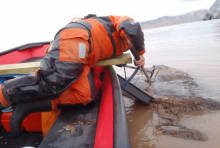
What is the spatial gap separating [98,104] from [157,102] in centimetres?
168

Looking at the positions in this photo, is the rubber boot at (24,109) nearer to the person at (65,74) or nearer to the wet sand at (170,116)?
the person at (65,74)

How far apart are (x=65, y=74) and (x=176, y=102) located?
2.25 metres

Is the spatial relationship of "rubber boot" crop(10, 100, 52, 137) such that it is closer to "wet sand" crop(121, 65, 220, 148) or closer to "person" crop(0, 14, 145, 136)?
"person" crop(0, 14, 145, 136)

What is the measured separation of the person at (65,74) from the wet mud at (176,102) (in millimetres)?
1337

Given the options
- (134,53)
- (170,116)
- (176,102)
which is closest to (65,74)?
(134,53)

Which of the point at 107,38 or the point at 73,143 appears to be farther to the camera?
the point at 107,38

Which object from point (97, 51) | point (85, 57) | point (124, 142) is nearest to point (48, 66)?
Result: point (85, 57)

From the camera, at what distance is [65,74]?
1.70m

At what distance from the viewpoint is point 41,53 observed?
6.09m

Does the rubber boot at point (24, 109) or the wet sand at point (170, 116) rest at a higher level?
the rubber boot at point (24, 109)

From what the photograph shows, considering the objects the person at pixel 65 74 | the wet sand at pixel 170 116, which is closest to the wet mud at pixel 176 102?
the wet sand at pixel 170 116

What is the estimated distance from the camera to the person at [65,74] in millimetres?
1684

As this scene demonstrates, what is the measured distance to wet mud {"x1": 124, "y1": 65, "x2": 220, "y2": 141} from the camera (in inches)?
95.9

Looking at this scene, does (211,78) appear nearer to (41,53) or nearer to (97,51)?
(97,51)
